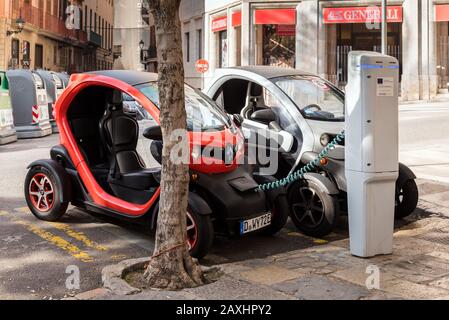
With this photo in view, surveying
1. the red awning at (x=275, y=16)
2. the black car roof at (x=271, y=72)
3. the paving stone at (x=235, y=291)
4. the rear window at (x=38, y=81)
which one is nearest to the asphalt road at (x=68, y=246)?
the paving stone at (x=235, y=291)

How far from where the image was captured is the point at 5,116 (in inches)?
570

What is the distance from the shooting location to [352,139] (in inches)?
194

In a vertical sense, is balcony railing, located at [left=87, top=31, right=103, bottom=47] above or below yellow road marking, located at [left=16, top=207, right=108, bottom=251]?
above

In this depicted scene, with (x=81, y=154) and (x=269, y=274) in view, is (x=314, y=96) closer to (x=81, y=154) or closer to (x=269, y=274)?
(x=81, y=154)

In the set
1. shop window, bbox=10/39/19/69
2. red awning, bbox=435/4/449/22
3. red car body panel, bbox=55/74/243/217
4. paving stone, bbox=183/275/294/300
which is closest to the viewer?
paving stone, bbox=183/275/294/300

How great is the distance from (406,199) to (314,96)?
Answer: 1660 mm

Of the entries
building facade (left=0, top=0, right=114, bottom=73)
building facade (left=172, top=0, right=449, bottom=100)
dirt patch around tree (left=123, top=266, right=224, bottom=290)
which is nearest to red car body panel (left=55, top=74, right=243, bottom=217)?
dirt patch around tree (left=123, top=266, right=224, bottom=290)

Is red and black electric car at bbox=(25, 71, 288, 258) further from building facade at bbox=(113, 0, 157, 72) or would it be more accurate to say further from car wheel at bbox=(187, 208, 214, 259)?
building facade at bbox=(113, 0, 157, 72)

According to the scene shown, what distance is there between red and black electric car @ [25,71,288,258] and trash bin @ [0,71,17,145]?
8.51 metres

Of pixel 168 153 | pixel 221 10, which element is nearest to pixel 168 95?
pixel 168 153

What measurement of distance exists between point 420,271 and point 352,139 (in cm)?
122

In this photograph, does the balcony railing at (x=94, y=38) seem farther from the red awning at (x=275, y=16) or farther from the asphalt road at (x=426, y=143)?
the asphalt road at (x=426, y=143)

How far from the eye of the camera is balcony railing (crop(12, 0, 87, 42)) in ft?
111
